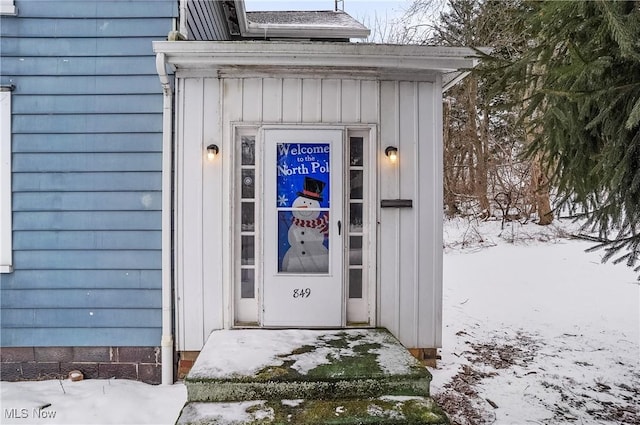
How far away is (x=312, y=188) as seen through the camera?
145 inches

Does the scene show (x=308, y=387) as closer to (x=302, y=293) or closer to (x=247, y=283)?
(x=302, y=293)

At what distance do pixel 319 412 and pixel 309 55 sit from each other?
9.05ft

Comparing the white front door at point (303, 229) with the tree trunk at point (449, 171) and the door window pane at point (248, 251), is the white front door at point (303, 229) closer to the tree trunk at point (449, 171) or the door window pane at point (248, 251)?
the door window pane at point (248, 251)

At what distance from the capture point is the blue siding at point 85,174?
3.60 metres

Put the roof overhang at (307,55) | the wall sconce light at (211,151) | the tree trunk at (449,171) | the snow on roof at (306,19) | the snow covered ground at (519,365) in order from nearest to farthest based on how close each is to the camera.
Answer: the snow covered ground at (519,365), the roof overhang at (307,55), the wall sconce light at (211,151), the snow on roof at (306,19), the tree trunk at (449,171)

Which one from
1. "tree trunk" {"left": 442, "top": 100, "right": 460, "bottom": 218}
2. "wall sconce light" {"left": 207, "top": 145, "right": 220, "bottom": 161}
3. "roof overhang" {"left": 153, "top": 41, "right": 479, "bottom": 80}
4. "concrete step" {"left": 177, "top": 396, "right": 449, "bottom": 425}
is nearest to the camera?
"concrete step" {"left": 177, "top": 396, "right": 449, "bottom": 425}

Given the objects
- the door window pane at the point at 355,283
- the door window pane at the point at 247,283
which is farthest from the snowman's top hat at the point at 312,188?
the door window pane at the point at 247,283

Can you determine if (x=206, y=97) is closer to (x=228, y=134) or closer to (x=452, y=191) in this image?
(x=228, y=134)

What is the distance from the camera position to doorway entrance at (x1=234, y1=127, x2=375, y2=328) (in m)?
3.66

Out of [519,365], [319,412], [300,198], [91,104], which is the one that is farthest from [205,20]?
[519,365]

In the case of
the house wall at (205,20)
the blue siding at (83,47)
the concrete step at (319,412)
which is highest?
the house wall at (205,20)

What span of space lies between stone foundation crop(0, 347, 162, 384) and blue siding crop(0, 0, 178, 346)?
0.25ft

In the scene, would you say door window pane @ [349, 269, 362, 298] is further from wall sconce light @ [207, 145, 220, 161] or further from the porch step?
wall sconce light @ [207, 145, 220, 161]

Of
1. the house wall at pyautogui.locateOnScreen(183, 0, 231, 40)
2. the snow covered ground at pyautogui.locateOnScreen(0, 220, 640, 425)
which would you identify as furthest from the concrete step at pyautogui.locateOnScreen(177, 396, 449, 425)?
the house wall at pyautogui.locateOnScreen(183, 0, 231, 40)
